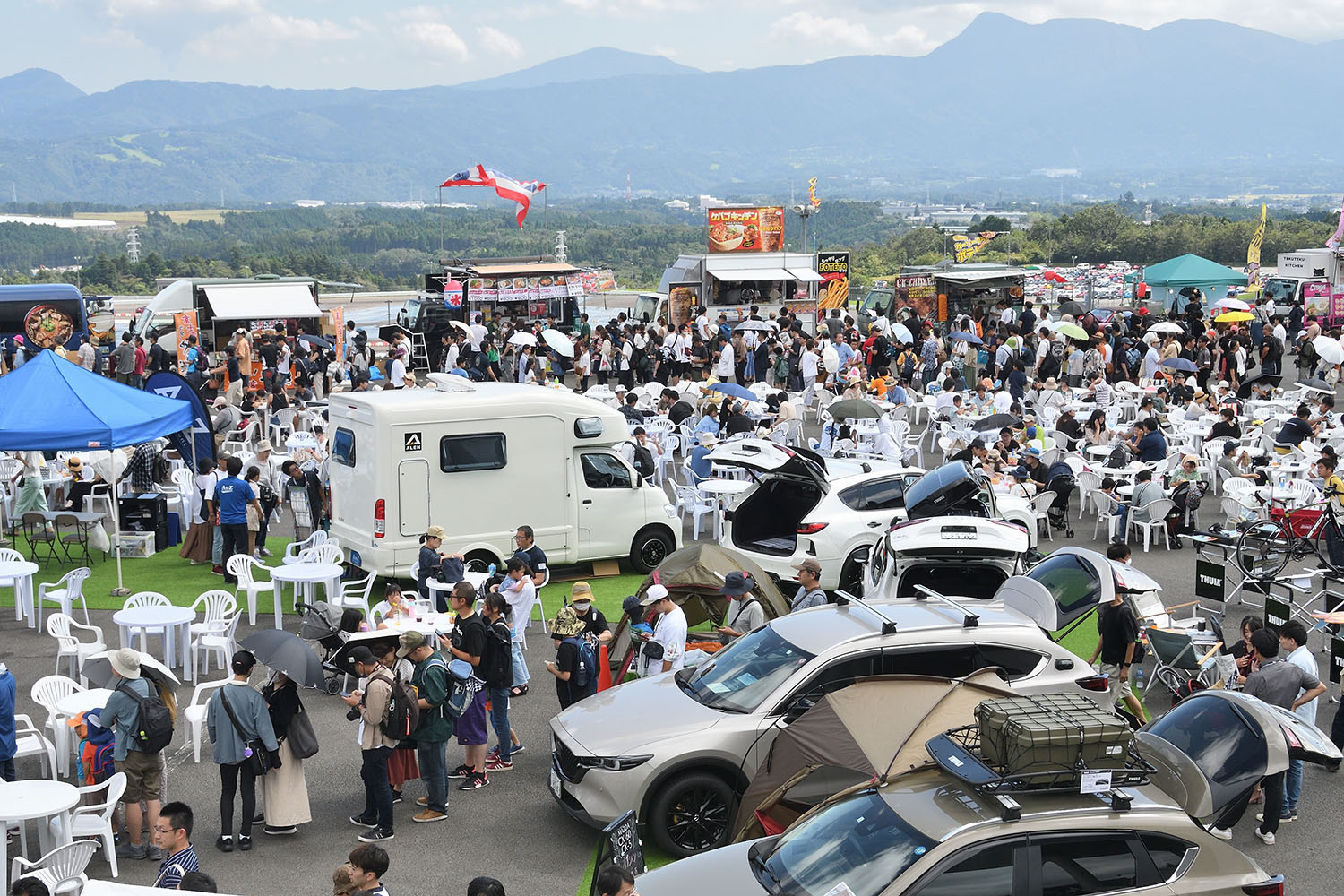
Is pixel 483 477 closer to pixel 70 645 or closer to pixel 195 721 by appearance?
pixel 70 645

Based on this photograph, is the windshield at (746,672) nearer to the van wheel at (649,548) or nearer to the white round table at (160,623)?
the white round table at (160,623)

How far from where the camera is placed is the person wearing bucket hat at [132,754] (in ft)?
25.4

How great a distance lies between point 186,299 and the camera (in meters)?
32.5

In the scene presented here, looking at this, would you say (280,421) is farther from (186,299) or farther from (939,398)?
(186,299)

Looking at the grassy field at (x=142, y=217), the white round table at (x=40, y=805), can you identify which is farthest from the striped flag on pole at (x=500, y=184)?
the grassy field at (x=142, y=217)

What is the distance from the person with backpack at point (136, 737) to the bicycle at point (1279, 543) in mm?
9516

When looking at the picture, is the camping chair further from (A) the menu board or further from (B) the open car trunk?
(A) the menu board

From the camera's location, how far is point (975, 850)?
5531 mm

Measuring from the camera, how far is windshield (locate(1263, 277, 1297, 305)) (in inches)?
1400

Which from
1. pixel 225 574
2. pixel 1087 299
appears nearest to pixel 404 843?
pixel 225 574

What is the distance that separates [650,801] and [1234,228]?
200 feet

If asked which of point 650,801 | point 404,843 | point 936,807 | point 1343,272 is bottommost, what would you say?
point 404,843

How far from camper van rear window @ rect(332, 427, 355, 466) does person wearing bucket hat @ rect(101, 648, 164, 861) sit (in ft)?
17.1

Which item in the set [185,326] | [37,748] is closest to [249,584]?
[37,748]
